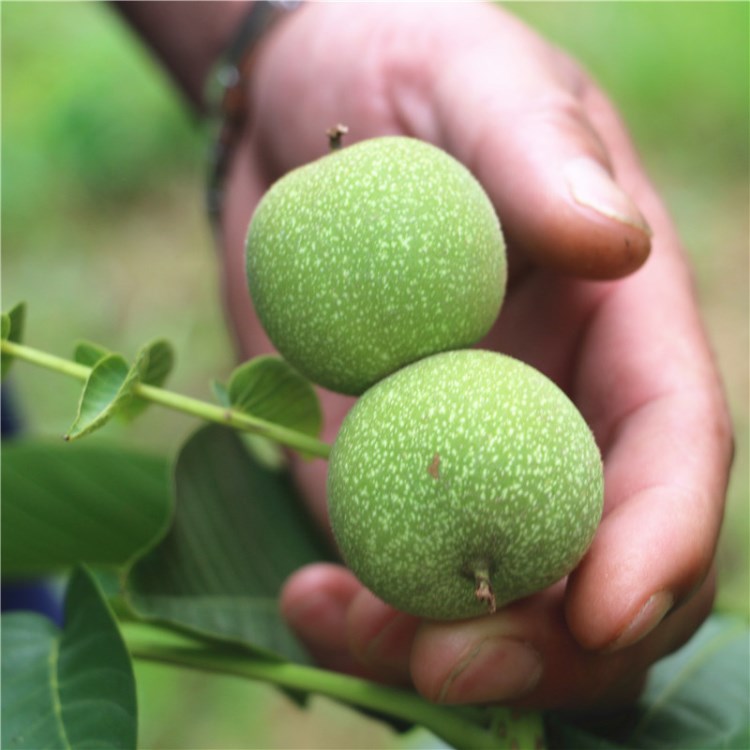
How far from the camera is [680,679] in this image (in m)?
1.42

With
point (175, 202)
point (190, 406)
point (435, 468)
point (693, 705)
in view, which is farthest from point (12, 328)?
point (175, 202)

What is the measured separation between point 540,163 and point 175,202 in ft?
12.1

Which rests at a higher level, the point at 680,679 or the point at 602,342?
the point at 602,342

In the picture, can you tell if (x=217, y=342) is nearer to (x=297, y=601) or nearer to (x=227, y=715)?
(x=227, y=715)

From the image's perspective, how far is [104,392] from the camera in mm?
1066

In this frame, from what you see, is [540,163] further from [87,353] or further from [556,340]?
[87,353]

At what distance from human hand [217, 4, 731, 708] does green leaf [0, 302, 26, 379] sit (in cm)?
49

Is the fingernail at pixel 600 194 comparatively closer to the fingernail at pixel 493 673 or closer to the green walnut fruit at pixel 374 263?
the green walnut fruit at pixel 374 263

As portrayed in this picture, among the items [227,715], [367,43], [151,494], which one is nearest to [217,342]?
[227,715]

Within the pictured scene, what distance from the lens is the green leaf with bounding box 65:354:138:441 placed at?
3.33ft

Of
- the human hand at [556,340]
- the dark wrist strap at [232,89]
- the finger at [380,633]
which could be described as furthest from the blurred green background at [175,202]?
the finger at [380,633]

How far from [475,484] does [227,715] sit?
212 centimetres

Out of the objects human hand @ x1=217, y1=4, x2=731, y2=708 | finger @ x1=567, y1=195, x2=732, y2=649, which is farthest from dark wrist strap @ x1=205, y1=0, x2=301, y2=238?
finger @ x1=567, y1=195, x2=732, y2=649

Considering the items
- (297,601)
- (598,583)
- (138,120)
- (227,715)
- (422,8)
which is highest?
(422,8)
